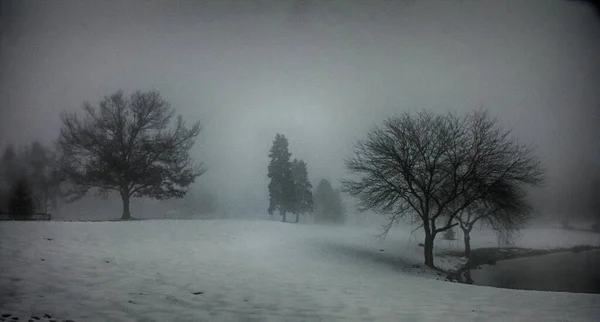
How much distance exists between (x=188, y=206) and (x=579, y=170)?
47.4 meters

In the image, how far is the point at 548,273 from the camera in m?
14.4

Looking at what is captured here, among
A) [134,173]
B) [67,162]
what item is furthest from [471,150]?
[67,162]

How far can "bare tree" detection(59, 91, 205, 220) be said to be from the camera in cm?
1792

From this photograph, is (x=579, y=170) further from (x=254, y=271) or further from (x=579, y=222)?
(x=254, y=271)

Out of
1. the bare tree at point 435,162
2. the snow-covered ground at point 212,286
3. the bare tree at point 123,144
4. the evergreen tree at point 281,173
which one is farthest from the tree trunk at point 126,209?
the bare tree at point 435,162

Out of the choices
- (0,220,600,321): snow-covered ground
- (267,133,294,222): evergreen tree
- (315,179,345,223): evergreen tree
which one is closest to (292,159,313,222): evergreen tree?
(267,133,294,222): evergreen tree

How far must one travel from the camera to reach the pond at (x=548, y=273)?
11926mm

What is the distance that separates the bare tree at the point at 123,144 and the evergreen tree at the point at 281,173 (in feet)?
28.2

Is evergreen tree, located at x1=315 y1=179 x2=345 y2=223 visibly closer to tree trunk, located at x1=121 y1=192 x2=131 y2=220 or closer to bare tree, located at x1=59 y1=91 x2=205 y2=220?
bare tree, located at x1=59 y1=91 x2=205 y2=220

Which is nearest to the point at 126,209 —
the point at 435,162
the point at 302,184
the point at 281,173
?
the point at 281,173

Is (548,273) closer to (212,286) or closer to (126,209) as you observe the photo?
(212,286)

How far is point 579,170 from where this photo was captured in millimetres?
13484

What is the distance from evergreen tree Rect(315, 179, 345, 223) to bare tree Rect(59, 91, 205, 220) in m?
17.4

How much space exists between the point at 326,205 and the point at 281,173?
964 centimetres
